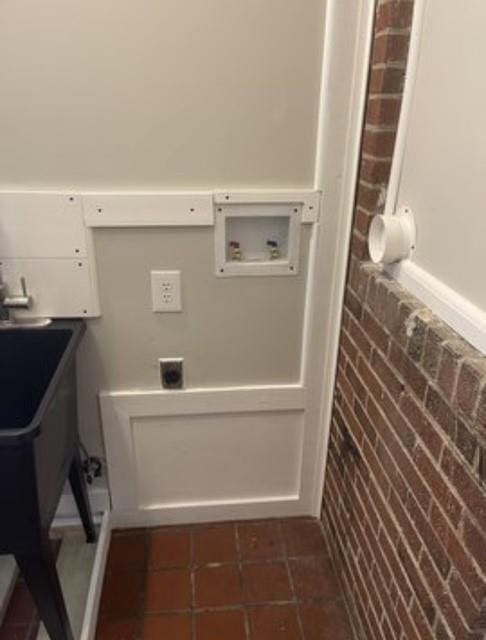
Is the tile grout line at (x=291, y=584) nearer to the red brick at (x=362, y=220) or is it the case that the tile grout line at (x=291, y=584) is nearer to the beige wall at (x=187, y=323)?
the beige wall at (x=187, y=323)

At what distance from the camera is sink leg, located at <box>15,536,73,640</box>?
3.54 feet

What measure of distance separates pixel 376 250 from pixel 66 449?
100 cm

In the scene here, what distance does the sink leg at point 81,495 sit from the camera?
1.49 meters

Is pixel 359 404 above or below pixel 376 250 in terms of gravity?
below

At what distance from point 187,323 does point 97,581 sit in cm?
85

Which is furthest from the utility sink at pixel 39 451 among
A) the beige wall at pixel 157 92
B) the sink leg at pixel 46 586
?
the beige wall at pixel 157 92

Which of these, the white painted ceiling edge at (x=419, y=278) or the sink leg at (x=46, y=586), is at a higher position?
the white painted ceiling edge at (x=419, y=278)

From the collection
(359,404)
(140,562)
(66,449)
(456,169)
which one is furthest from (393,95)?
(140,562)

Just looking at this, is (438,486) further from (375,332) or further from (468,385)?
(375,332)

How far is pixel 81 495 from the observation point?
1.53 m

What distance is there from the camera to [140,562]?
1607 mm

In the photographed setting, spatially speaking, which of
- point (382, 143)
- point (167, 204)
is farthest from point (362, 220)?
point (167, 204)

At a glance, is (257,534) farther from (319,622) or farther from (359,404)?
(359,404)

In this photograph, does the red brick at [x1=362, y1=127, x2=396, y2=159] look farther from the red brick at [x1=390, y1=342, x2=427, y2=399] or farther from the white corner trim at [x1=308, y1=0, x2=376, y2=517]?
the red brick at [x1=390, y1=342, x2=427, y2=399]
